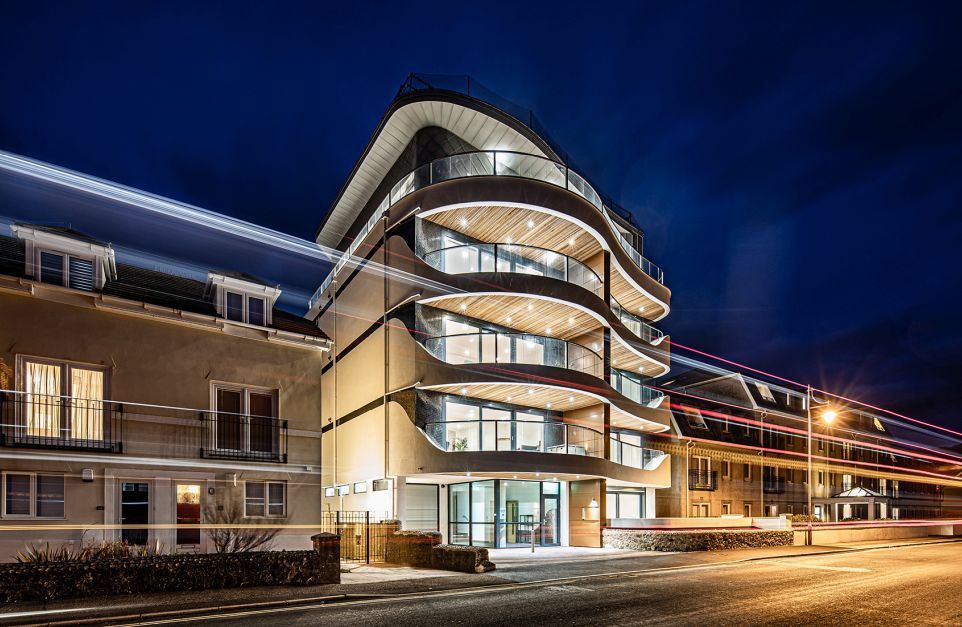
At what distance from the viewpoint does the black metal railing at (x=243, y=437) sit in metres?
16.5

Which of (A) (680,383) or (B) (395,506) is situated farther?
(A) (680,383)

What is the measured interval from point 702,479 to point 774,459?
861cm

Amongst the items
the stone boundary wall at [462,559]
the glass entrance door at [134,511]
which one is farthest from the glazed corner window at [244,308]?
the stone boundary wall at [462,559]

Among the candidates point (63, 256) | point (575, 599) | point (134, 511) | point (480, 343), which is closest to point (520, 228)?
point (480, 343)

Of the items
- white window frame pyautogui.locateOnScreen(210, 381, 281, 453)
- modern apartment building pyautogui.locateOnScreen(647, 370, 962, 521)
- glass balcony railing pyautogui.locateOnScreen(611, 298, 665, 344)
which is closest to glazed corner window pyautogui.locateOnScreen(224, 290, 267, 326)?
white window frame pyautogui.locateOnScreen(210, 381, 281, 453)

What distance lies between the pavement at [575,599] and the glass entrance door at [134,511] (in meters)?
3.13

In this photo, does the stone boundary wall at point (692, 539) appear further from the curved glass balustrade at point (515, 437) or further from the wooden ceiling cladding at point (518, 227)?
the wooden ceiling cladding at point (518, 227)

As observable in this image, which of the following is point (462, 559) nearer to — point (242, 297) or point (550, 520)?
→ point (242, 297)

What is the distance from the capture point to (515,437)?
26.4 m

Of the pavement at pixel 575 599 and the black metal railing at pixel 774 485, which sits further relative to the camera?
the black metal railing at pixel 774 485

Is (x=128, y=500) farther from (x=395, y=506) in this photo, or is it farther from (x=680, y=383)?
(x=680, y=383)

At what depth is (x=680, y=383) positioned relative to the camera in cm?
4931

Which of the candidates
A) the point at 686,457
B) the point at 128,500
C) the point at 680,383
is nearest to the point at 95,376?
the point at 128,500

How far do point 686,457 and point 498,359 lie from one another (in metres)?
15.9
